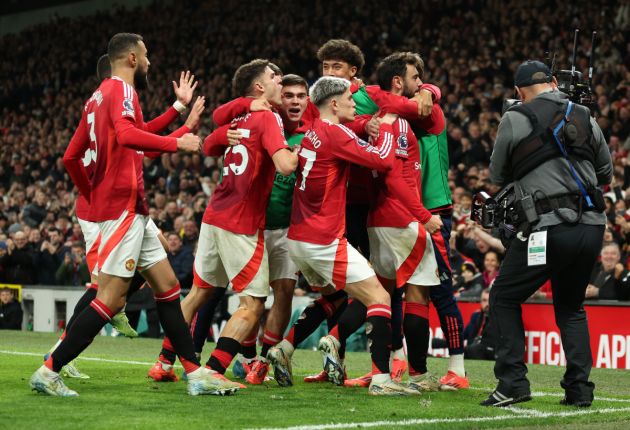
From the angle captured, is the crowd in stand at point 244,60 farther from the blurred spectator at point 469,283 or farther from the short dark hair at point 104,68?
the short dark hair at point 104,68

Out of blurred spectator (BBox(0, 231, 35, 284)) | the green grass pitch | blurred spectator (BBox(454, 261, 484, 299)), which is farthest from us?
blurred spectator (BBox(0, 231, 35, 284))

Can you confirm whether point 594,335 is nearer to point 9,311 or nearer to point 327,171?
point 327,171

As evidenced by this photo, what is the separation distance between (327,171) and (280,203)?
0.91 meters

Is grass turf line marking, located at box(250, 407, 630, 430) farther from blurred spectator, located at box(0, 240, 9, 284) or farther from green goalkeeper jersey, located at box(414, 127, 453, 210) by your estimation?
blurred spectator, located at box(0, 240, 9, 284)

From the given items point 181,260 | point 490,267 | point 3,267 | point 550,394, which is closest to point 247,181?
point 550,394

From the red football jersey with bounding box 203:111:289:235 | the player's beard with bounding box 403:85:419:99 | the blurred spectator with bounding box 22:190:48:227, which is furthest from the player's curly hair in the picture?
the blurred spectator with bounding box 22:190:48:227

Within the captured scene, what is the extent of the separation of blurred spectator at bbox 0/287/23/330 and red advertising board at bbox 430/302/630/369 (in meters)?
9.81

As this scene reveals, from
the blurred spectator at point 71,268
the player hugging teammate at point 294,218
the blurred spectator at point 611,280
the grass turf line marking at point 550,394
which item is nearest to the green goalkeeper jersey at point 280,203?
the player hugging teammate at point 294,218

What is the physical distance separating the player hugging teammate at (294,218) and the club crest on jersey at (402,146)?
0.4 inches

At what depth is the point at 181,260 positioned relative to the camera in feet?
54.0

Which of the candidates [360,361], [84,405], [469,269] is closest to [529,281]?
[84,405]

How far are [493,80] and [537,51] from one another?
3.11ft

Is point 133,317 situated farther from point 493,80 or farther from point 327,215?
point 327,215

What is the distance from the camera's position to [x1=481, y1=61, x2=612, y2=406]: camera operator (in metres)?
6.68
